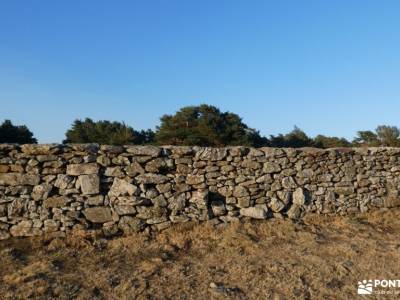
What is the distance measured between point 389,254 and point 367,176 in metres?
3.27

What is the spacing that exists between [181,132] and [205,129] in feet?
3.99

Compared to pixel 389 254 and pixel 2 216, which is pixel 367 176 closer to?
pixel 389 254

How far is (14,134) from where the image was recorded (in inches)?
659

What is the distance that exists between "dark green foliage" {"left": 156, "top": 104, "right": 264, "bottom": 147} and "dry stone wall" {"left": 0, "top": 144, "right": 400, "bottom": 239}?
30.0 ft

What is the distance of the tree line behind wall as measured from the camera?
57.4 feet

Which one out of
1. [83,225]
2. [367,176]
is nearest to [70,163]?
[83,225]

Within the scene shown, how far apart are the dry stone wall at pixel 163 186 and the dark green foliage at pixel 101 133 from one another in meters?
10.6

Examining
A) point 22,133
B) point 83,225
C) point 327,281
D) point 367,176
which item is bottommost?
point 327,281

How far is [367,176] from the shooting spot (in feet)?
30.0

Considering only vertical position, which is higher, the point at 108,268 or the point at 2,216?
the point at 2,216

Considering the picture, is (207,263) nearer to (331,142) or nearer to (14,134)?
(14,134)

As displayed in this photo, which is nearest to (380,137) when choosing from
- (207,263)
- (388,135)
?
(388,135)

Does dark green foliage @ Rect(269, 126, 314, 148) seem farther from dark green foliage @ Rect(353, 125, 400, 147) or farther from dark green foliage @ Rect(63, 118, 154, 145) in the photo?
dark green foliage @ Rect(63, 118, 154, 145)

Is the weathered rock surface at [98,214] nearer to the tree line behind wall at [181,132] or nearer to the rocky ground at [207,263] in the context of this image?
the rocky ground at [207,263]
